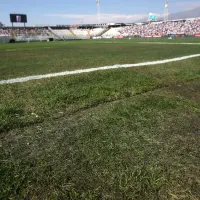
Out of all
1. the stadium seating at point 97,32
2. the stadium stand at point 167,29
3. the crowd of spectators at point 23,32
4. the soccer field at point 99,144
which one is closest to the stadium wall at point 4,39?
the crowd of spectators at point 23,32

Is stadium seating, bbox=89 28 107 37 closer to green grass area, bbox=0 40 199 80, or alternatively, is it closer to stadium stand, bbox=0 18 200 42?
stadium stand, bbox=0 18 200 42

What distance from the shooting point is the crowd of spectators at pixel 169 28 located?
60.9 m

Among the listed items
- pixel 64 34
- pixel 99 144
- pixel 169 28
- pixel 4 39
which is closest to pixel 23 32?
pixel 64 34

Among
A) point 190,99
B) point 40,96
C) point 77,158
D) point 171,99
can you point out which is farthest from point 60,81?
point 77,158

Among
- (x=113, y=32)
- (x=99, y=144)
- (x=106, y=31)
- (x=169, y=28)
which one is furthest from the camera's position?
(x=106, y=31)

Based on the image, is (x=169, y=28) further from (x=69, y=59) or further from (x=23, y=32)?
(x=69, y=59)

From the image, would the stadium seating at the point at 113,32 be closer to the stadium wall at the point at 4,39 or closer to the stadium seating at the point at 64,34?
the stadium seating at the point at 64,34

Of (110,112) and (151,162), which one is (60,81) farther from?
(151,162)

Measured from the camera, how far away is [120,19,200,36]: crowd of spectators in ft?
200

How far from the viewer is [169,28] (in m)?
67.9

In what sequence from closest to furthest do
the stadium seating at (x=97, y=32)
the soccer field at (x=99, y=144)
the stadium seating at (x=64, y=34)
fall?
1. the soccer field at (x=99, y=144)
2. the stadium seating at (x=64, y=34)
3. the stadium seating at (x=97, y=32)

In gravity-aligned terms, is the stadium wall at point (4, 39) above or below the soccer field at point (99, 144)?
above

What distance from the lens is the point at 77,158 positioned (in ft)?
7.72

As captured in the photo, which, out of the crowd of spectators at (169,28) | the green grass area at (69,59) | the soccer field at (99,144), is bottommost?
the soccer field at (99,144)
